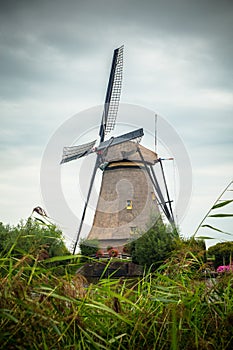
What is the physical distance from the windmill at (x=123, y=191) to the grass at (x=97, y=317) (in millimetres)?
30379

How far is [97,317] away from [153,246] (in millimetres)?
25469

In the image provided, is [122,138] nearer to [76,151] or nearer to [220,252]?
[76,151]

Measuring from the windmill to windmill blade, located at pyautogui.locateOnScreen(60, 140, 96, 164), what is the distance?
71mm

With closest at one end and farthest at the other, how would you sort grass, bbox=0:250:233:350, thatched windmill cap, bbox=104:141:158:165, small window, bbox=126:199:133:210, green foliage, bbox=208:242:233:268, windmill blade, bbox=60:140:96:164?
grass, bbox=0:250:233:350 → green foliage, bbox=208:242:233:268 → thatched windmill cap, bbox=104:141:158:165 → small window, bbox=126:199:133:210 → windmill blade, bbox=60:140:96:164

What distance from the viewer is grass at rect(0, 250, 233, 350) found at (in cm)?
162

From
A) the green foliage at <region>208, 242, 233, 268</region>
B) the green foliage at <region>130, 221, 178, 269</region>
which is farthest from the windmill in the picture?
the green foliage at <region>208, 242, 233, 268</region>

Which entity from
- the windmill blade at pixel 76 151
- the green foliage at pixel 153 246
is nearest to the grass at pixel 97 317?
the green foliage at pixel 153 246

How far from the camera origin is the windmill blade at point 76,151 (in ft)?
111

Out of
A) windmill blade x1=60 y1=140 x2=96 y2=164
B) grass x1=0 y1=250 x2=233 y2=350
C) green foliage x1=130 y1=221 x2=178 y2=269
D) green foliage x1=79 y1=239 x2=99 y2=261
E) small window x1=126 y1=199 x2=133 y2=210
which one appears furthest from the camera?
windmill blade x1=60 y1=140 x2=96 y2=164

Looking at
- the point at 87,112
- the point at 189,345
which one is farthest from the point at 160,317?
the point at 87,112

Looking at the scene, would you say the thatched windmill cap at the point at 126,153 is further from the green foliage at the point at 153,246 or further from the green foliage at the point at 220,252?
the green foliage at the point at 220,252

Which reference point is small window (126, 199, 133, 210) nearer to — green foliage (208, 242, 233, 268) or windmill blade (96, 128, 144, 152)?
windmill blade (96, 128, 144, 152)

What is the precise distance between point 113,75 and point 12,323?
35.8m

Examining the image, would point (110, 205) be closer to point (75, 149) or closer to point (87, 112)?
point (75, 149)
